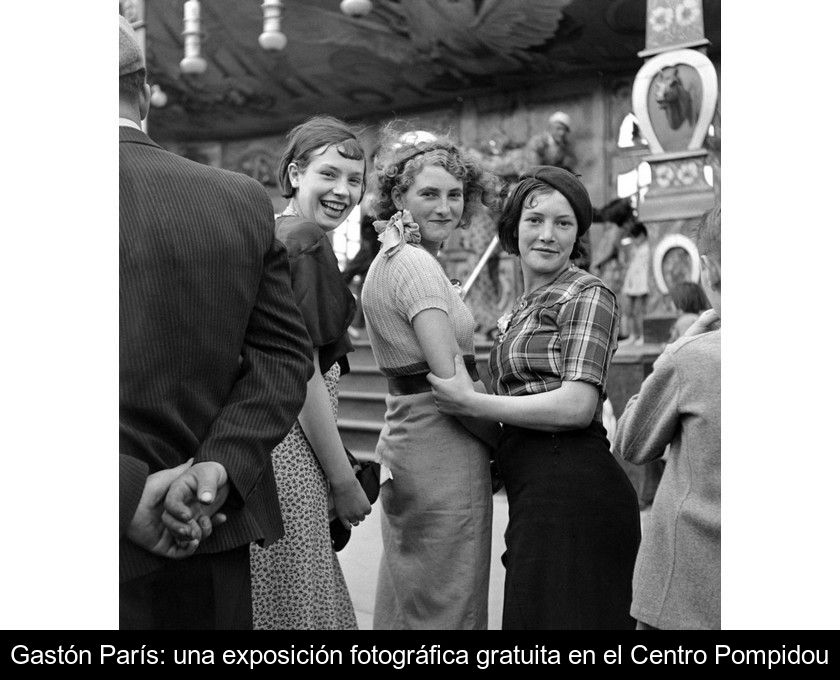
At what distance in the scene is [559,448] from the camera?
7.39 ft

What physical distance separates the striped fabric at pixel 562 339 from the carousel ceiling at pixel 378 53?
29.2ft

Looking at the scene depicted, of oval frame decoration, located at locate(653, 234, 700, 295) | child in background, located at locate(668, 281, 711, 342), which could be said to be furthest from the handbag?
oval frame decoration, located at locate(653, 234, 700, 295)

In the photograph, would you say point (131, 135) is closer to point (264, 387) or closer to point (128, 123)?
point (128, 123)

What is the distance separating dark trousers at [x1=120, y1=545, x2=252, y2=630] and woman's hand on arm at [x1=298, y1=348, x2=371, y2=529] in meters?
0.58

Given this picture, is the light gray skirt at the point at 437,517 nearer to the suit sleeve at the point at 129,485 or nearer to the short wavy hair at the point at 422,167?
the short wavy hair at the point at 422,167

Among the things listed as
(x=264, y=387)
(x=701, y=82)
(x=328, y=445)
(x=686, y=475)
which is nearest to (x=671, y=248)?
(x=701, y=82)

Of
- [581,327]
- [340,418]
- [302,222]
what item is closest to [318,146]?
[302,222]

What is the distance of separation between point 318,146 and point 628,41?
10.8 meters

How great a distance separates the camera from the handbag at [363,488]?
7.39 feet

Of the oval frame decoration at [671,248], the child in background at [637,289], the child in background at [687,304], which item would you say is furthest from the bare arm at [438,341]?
the child in background at [637,289]

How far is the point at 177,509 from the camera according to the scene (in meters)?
1.38
